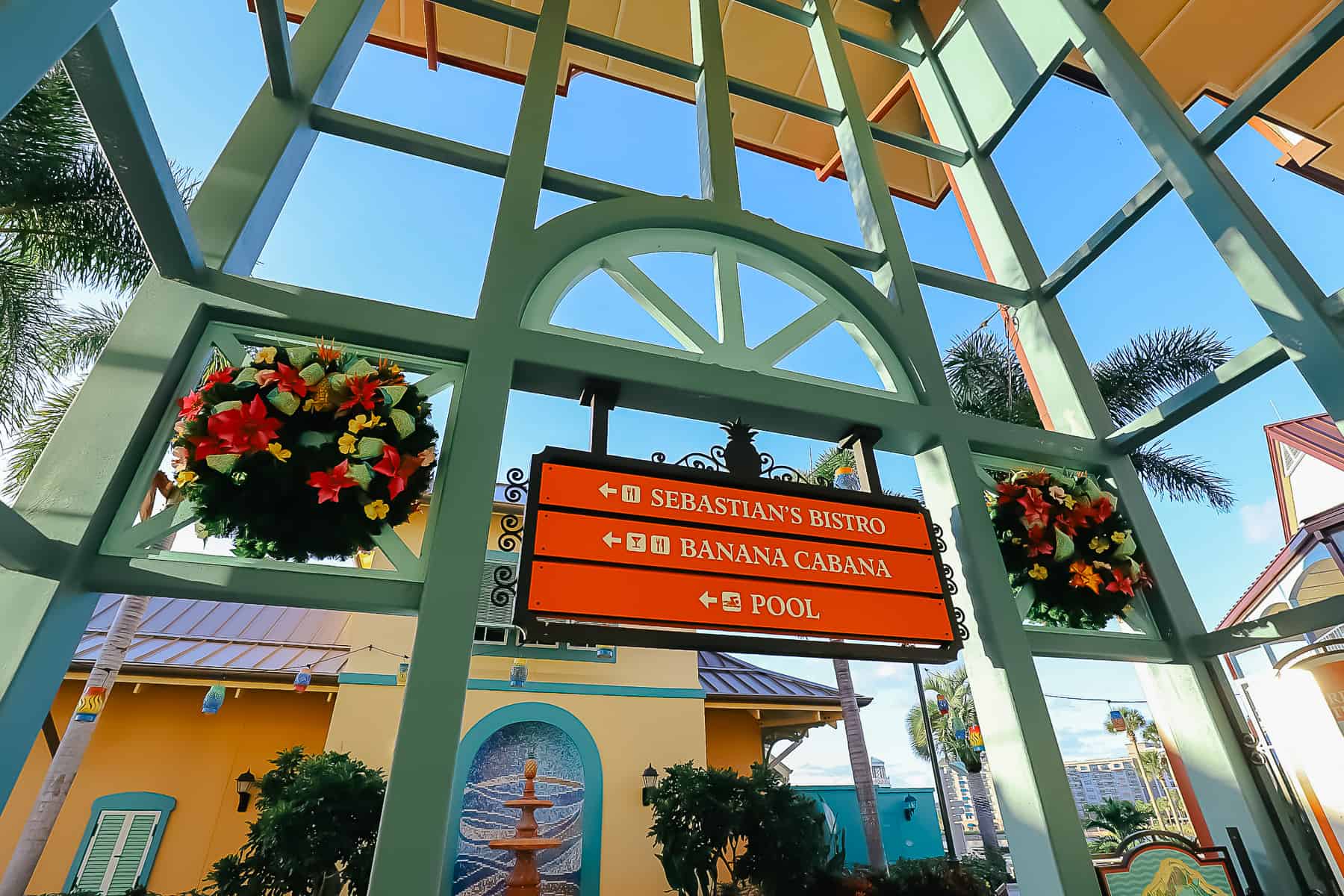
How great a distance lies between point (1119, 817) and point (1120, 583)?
24825 mm

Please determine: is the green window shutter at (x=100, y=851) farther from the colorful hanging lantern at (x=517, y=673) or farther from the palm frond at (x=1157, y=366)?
the palm frond at (x=1157, y=366)

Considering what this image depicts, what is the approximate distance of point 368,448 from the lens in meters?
2.48

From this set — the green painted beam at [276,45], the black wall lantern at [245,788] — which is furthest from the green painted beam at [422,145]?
the black wall lantern at [245,788]

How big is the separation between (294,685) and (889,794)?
410 inches

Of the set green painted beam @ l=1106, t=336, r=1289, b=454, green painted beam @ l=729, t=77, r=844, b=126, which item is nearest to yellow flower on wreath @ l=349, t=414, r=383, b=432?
green painted beam @ l=1106, t=336, r=1289, b=454

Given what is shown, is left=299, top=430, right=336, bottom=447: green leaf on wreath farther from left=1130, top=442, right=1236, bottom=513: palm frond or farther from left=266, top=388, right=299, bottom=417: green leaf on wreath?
left=1130, top=442, right=1236, bottom=513: palm frond

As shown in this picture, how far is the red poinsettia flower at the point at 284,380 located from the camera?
246 cm

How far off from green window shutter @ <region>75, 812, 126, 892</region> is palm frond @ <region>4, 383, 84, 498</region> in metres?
4.27

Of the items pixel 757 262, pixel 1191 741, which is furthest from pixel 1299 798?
pixel 757 262

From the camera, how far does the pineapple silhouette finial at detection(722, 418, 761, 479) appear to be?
3111 millimetres

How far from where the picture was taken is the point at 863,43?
6.18 m

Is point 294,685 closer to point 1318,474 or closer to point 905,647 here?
point 905,647

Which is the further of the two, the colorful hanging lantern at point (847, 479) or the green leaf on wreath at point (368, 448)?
the colorful hanging lantern at point (847, 479)

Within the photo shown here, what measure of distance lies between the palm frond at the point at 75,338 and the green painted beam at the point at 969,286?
32.5 ft
